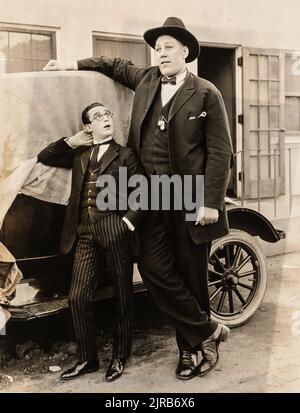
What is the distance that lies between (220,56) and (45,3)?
124 inches

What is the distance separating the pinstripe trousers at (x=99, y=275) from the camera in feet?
11.7

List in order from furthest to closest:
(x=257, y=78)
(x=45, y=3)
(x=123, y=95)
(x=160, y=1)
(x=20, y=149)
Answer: (x=257, y=78) < (x=160, y=1) < (x=45, y=3) < (x=123, y=95) < (x=20, y=149)

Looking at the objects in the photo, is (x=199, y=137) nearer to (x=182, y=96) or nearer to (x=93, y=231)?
(x=182, y=96)

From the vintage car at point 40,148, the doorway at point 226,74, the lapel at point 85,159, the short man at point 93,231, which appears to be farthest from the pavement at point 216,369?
the doorway at point 226,74

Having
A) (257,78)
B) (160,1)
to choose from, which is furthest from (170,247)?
(257,78)

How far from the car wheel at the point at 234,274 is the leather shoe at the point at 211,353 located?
468 mm

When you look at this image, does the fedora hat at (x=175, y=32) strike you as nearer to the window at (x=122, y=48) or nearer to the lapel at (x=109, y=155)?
the lapel at (x=109, y=155)

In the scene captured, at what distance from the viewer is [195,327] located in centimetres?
360

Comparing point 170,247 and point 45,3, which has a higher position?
point 45,3

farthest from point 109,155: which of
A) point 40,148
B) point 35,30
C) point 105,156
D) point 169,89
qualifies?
point 35,30

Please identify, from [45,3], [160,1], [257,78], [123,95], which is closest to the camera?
[123,95]

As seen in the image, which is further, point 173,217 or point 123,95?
point 123,95

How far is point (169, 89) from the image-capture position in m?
3.62

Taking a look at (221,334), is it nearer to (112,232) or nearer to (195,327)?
(195,327)
